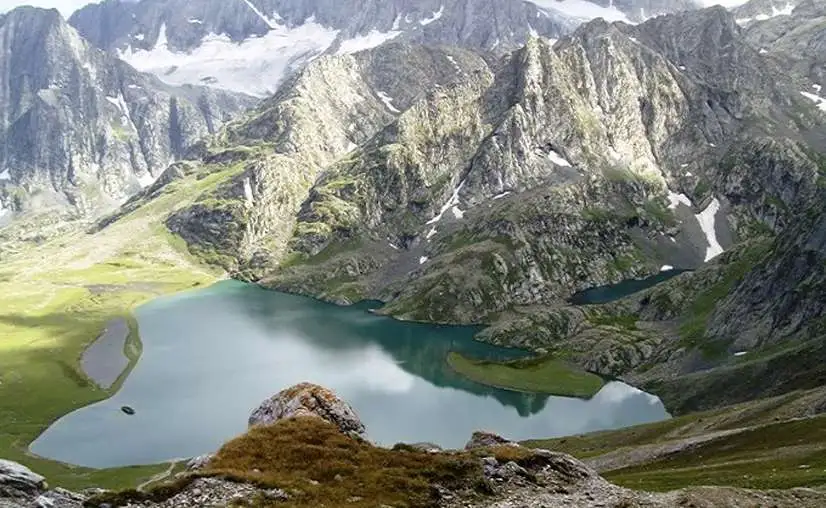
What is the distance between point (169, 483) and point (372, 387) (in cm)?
13632

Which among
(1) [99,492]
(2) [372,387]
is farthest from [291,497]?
(2) [372,387]

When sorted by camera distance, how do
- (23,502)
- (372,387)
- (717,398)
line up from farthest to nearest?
(372,387), (717,398), (23,502)

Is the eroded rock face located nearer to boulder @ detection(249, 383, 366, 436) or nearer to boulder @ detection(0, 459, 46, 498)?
boulder @ detection(0, 459, 46, 498)

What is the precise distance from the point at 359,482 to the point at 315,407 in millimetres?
12846

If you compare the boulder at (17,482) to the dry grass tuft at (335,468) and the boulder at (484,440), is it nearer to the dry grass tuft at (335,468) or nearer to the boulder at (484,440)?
the dry grass tuft at (335,468)

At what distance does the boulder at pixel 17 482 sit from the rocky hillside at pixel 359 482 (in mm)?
41

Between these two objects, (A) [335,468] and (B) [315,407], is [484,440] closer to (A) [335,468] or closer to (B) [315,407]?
(B) [315,407]

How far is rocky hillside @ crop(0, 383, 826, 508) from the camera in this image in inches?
1237

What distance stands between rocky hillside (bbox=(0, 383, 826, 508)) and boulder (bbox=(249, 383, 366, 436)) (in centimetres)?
338

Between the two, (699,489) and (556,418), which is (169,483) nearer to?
(699,489)

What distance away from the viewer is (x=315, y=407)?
4809cm

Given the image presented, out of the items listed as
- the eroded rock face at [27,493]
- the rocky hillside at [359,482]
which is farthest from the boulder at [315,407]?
the eroded rock face at [27,493]

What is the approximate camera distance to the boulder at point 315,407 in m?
47.8

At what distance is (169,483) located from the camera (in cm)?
3250
